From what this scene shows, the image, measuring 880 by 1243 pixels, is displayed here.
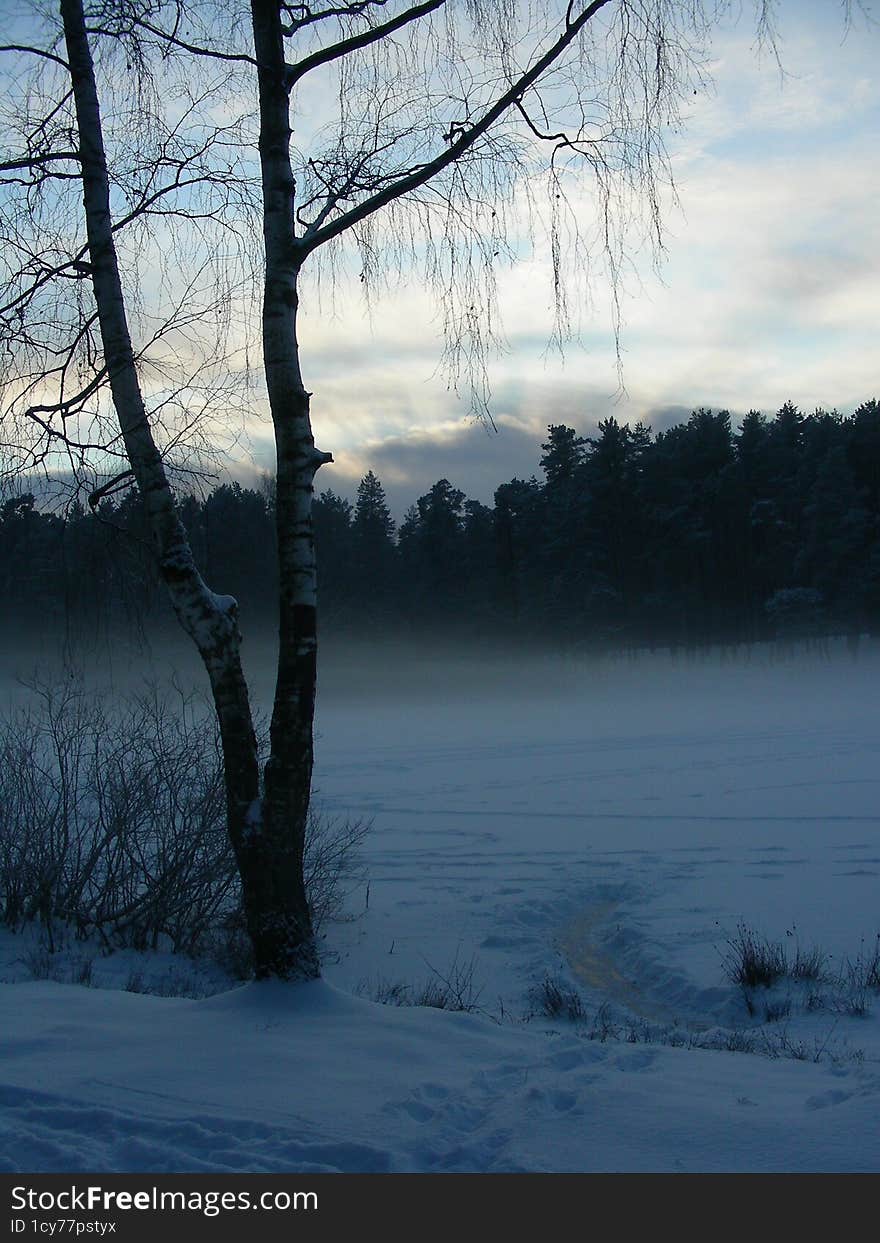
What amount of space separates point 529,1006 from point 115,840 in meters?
5.61

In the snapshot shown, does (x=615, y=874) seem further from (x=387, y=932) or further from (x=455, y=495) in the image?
(x=455, y=495)

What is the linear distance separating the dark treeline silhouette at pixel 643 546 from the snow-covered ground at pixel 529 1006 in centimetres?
1915

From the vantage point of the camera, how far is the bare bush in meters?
11.5

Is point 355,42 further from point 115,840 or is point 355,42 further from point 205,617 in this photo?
point 115,840

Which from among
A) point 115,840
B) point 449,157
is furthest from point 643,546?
point 449,157

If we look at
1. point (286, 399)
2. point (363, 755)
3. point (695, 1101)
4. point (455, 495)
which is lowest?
point (363, 755)

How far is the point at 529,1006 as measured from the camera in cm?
946

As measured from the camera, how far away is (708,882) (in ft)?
47.1

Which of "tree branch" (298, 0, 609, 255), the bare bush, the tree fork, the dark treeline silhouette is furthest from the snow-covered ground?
the dark treeline silhouette

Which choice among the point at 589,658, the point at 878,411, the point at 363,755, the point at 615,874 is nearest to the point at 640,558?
the point at 589,658

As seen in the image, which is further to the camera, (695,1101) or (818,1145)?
(695,1101)

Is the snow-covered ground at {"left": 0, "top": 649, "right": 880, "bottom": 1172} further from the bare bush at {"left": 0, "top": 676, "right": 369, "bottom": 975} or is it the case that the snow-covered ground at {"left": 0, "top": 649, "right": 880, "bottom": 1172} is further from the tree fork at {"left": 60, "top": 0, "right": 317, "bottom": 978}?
the bare bush at {"left": 0, "top": 676, "right": 369, "bottom": 975}

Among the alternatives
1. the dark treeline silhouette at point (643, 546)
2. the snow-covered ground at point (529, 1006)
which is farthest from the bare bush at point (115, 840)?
the dark treeline silhouette at point (643, 546)
